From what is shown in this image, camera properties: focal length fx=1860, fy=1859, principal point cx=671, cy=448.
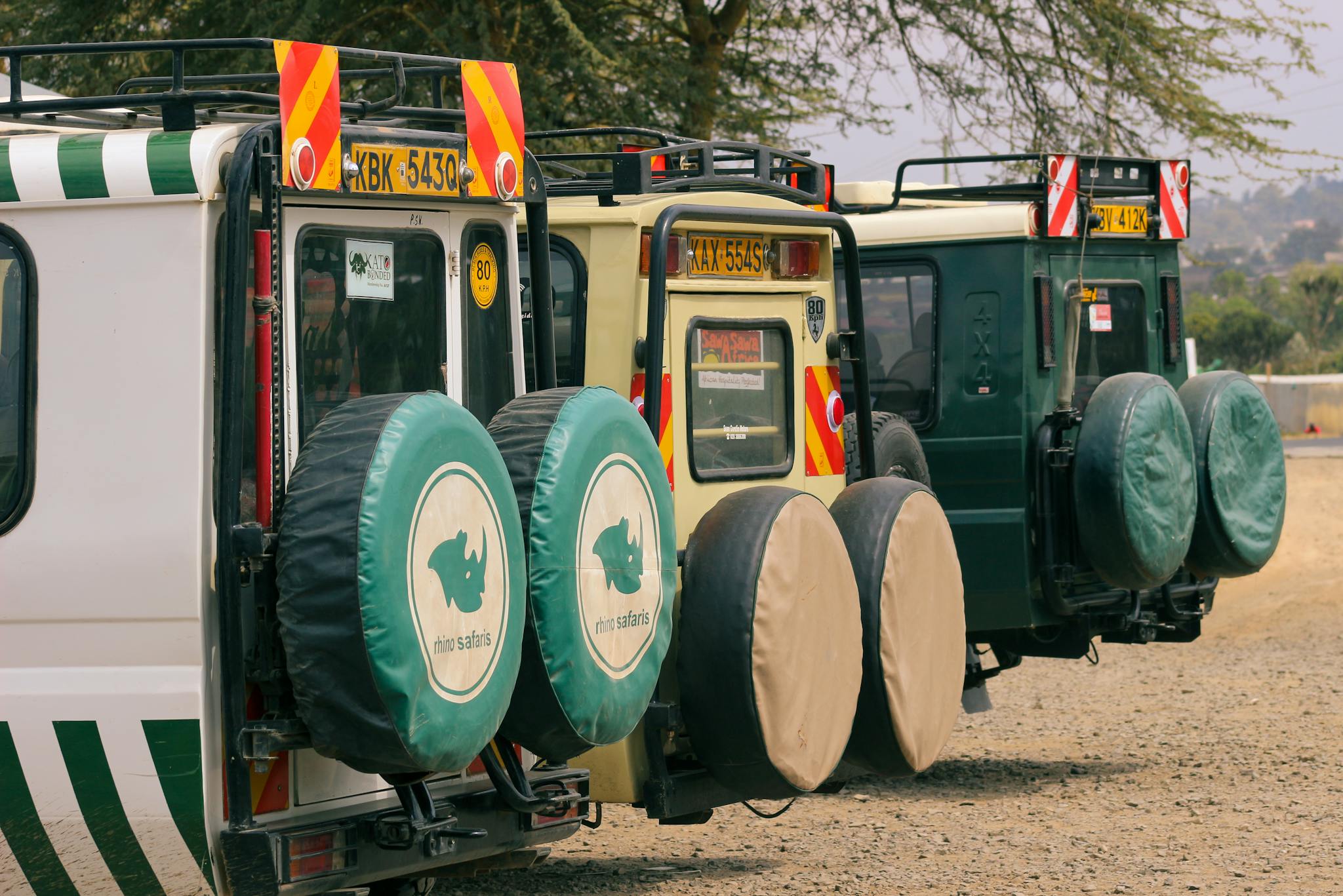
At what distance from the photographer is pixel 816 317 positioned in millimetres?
6730

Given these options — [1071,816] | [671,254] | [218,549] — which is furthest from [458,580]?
[1071,816]

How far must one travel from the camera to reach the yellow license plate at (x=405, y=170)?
14.8 feet

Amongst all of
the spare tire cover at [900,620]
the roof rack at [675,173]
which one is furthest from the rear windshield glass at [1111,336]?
the spare tire cover at [900,620]

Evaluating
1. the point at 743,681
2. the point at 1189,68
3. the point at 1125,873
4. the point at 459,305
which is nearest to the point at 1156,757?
the point at 1125,873

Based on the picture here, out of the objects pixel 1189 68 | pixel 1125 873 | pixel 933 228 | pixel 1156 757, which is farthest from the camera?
pixel 1189 68

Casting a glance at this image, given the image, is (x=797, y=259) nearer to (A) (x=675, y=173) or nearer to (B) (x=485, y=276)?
(A) (x=675, y=173)

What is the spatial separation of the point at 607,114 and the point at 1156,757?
5.92 meters

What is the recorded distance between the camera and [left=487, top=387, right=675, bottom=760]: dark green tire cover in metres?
4.42

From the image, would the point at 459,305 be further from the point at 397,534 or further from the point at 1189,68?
the point at 1189,68

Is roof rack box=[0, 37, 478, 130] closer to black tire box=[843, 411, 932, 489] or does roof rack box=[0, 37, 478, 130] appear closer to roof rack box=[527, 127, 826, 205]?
roof rack box=[527, 127, 826, 205]

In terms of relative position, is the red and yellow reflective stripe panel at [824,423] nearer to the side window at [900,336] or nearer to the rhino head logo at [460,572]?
the side window at [900,336]

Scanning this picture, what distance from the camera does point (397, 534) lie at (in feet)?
12.7

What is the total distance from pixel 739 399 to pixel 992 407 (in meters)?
2.64

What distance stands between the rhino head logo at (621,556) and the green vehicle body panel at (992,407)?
13.5 feet
